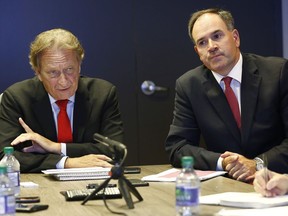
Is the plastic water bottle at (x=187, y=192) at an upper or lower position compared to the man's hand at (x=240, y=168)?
upper

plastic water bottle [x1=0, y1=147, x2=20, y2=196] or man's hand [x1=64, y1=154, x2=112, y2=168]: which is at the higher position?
plastic water bottle [x1=0, y1=147, x2=20, y2=196]

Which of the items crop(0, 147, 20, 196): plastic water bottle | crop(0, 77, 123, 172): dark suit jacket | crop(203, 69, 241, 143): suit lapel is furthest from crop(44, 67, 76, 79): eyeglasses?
crop(0, 147, 20, 196): plastic water bottle

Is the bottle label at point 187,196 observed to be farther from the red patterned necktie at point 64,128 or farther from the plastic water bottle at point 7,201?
the red patterned necktie at point 64,128

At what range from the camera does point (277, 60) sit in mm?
3162

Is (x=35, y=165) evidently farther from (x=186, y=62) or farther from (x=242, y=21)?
(x=242, y=21)

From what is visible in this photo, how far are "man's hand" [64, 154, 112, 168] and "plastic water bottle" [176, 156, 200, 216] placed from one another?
1.23 meters

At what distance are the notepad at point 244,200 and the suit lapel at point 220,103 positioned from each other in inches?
43.4

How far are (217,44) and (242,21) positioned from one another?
1.85m

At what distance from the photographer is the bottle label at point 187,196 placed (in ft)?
5.07

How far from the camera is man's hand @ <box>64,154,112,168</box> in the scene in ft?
9.27

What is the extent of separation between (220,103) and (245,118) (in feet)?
0.54

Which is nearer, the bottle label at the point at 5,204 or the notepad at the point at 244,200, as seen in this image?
the bottle label at the point at 5,204

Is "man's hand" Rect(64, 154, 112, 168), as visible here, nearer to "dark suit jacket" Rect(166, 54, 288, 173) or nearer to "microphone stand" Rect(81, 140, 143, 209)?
"dark suit jacket" Rect(166, 54, 288, 173)

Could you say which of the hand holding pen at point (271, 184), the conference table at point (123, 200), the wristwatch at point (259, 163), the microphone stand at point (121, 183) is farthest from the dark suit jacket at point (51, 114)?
the hand holding pen at point (271, 184)
